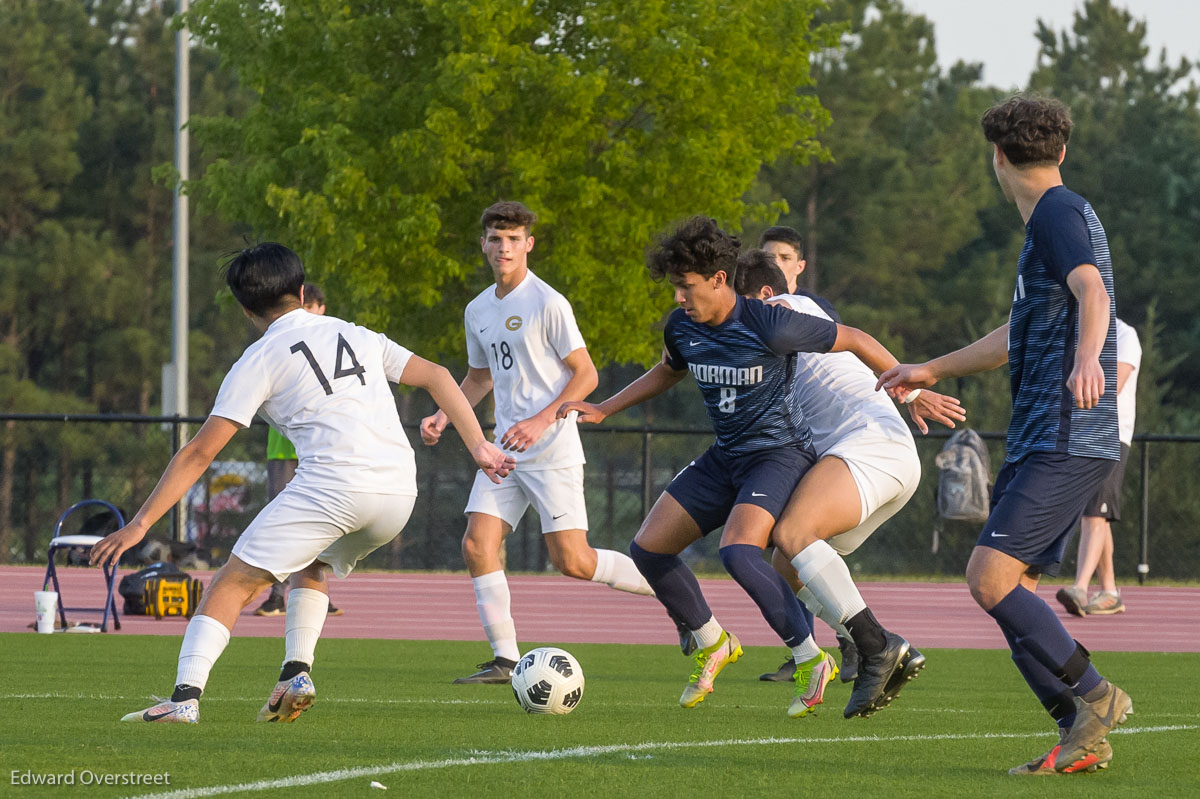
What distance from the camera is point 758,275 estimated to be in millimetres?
7879

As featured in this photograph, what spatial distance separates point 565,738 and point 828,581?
50.0 inches

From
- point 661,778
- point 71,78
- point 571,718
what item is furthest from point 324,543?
point 71,78

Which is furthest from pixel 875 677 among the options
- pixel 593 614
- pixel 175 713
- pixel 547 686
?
pixel 593 614

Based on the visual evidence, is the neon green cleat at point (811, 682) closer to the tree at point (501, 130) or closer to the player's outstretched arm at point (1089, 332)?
the player's outstretched arm at point (1089, 332)

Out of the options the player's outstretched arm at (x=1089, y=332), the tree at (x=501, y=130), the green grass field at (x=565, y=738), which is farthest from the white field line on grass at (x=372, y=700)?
the tree at (x=501, y=130)

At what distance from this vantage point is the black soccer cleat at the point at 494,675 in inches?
336

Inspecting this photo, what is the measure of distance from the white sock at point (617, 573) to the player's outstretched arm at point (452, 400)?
200 cm

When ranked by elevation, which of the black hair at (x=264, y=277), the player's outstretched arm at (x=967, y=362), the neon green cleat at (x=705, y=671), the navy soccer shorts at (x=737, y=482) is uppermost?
the black hair at (x=264, y=277)

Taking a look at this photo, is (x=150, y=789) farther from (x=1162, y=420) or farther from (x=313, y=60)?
(x=1162, y=420)

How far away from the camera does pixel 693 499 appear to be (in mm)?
7148

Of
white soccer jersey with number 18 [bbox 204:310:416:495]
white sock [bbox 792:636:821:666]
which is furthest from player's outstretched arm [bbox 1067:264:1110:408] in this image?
white soccer jersey with number 18 [bbox 204:310:416:495]

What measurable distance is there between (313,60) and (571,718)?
1666 cm

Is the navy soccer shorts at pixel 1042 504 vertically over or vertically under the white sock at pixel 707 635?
over

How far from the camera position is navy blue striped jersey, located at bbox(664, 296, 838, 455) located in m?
6.74
